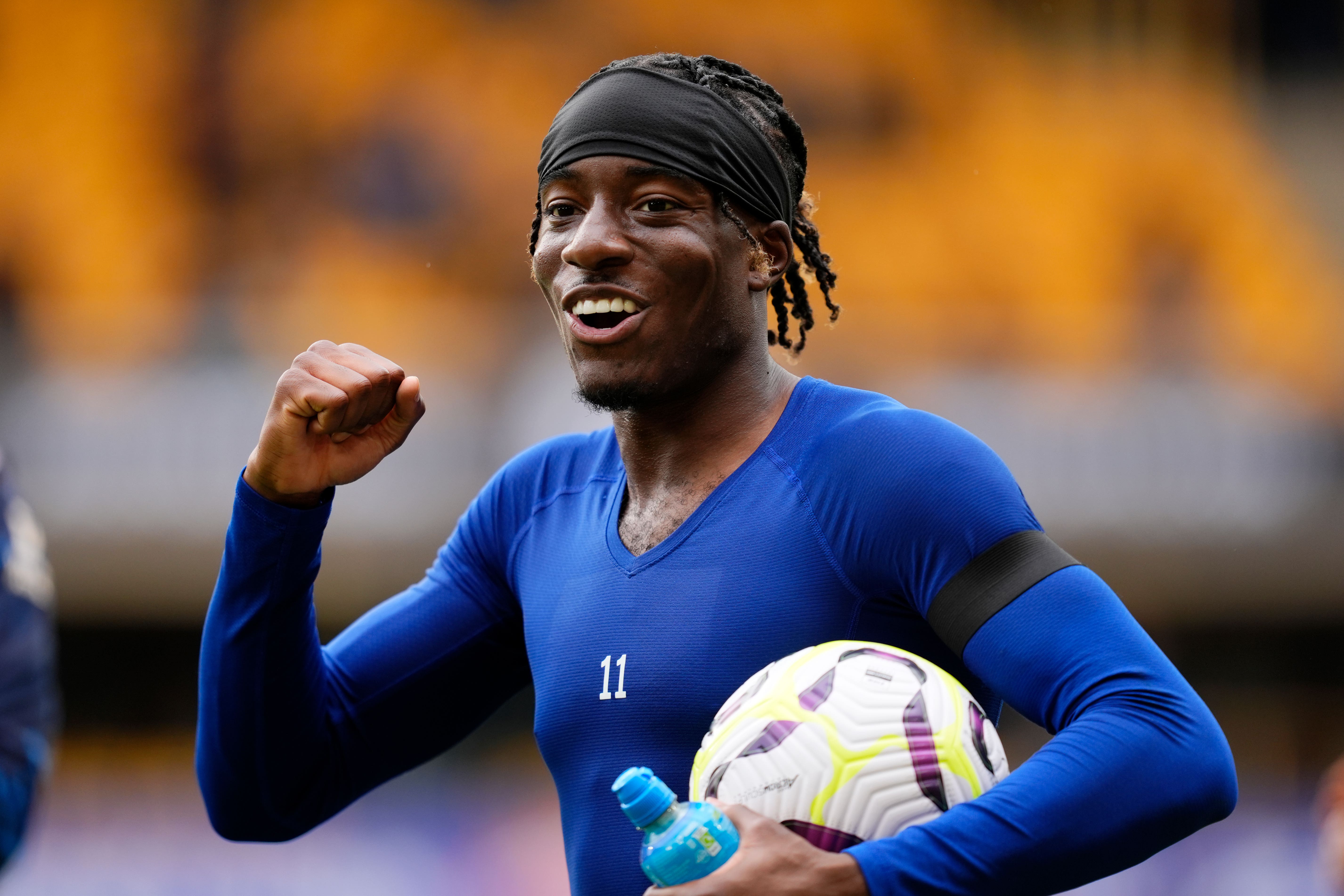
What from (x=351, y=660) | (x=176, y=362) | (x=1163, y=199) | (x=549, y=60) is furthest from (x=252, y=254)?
(x=351, y=660)

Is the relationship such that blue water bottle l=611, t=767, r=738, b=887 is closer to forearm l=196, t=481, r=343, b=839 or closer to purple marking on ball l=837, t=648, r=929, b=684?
purple marking on ball l=837, t=648, r=929, b=684

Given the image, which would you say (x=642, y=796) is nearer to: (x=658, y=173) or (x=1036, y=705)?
(x=1036, y=705)

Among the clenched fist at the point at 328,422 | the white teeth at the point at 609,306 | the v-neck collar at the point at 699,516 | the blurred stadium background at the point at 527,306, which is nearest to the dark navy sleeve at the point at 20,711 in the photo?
the clenched fist at the point at 328,422

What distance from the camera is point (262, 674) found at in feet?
8.23

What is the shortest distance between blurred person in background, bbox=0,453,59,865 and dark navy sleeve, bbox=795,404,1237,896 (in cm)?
154

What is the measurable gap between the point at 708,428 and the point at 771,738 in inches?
26.3

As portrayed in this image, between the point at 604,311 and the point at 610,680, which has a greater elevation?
the point at 604,311

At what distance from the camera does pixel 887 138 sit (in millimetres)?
13227

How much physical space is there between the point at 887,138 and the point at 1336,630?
554 centimetres

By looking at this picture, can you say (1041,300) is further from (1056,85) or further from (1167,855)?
(1167,855)

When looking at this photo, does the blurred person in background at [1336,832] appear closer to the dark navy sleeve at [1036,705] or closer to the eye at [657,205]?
the dark navy sleeve at [1036,705]

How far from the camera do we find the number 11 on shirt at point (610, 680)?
231cm

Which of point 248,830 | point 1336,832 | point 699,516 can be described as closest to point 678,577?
point 699,516

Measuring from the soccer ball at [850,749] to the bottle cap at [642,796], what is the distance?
0.21 metres
